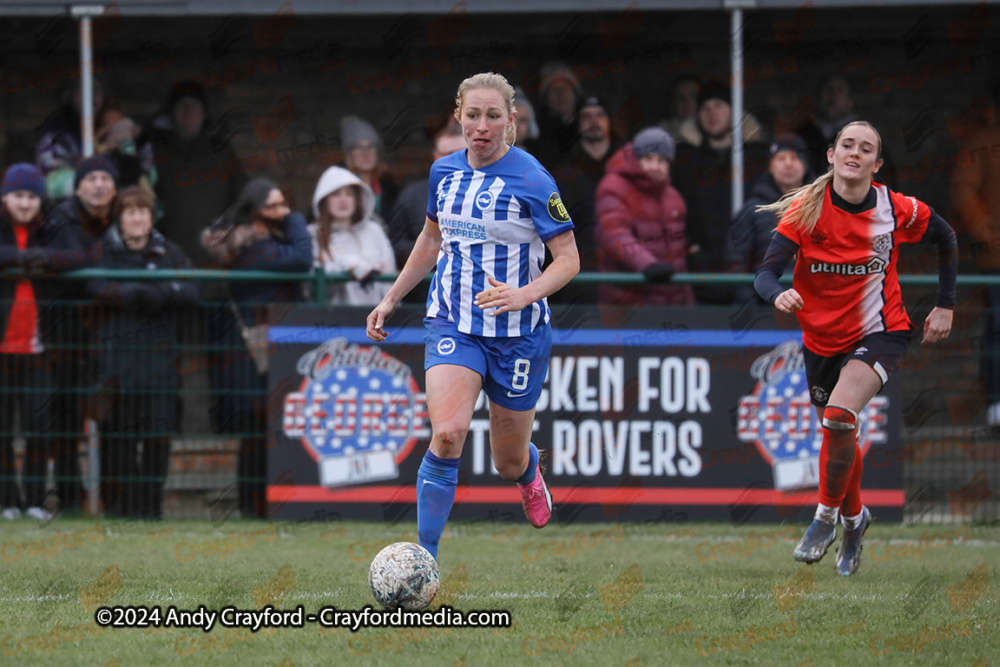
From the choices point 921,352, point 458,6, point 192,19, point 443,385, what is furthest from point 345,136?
point 443,385

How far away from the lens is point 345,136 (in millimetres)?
10586

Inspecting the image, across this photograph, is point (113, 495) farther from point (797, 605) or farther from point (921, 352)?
point (921, 352)

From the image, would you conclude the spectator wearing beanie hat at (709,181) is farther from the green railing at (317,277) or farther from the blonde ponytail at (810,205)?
the blonde ponytail at (810,205)

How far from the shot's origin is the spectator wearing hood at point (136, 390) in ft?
Answer: 29.4

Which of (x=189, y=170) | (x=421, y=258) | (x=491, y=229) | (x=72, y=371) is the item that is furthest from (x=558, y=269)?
(x=189, y=170)

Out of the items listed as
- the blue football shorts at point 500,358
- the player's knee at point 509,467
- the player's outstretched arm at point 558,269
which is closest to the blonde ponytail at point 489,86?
the player's outstretched arm at point 558,269

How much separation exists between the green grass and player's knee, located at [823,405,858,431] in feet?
2.44

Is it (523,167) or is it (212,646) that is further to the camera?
(523,167)

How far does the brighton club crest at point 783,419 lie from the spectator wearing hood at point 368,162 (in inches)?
116

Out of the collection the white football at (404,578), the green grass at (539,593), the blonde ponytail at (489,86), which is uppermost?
the blonde ponytail at (489,86)

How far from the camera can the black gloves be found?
29.8 feet

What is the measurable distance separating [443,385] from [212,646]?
1.45 m

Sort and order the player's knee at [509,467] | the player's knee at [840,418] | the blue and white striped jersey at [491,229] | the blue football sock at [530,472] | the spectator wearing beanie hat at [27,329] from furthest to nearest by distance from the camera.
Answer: the spectator wearing beanie hat at [27,329]
the player's knee at [840,418]
the blue football sock at [530,472]
the player's knee at [509,467]
the blue and white striped jersey at [491,229]

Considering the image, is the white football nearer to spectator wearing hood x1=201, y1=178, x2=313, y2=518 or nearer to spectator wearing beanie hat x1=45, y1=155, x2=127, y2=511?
spectator wearing hood x1=201, y1=178, x2=313, y2=518
